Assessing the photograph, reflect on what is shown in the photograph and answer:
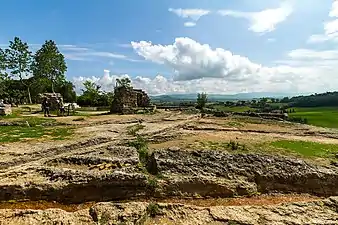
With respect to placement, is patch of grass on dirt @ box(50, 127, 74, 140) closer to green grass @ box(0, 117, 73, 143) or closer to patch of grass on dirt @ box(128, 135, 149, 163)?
green grass @ box(0, 117, 73, 143)

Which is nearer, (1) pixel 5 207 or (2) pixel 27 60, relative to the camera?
(1) pixel 5 207

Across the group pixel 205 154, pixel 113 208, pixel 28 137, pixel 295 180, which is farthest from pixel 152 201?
pixel 28 137

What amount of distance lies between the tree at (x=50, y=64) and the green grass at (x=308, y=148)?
5106cm

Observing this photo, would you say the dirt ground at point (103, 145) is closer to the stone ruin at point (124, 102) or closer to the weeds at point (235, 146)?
the weeds at point (235, 146)

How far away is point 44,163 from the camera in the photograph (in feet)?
40.3

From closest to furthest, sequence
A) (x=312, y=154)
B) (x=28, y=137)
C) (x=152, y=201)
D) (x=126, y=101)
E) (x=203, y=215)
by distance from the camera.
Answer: (x=203, y=215) → (x=152, y=201) → (x=312, y=154) → (x=28, y=137) → (x=126, y=101)

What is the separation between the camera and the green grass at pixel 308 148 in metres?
14.5

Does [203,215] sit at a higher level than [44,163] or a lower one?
Result: lower

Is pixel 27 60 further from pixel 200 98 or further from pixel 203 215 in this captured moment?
pixel 203 215

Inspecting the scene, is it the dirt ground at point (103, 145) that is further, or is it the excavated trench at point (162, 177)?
the dirt ground at point (103, 145)

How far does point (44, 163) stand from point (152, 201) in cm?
472

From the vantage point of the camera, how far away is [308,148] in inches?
607

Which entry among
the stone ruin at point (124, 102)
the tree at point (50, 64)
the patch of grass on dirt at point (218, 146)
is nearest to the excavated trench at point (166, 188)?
the patch of grass on dirt at point (218, 146)

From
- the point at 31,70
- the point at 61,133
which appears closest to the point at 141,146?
the point at 61,133
